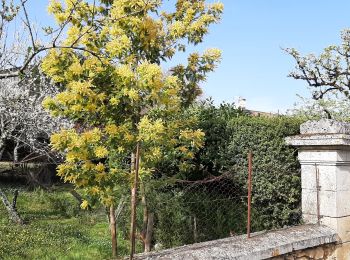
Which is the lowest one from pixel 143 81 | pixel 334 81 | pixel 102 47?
pixel 143 81

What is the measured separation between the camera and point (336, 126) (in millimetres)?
5039

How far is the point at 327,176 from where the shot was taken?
5.11 metres

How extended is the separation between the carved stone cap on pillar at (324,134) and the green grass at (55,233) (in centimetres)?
342

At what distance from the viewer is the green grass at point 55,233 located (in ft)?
23.2

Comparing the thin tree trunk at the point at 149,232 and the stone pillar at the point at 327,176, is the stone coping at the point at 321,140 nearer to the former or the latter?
the stone pillar at the point at 327,176

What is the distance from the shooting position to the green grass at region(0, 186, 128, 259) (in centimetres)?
708

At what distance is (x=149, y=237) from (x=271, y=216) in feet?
5.92

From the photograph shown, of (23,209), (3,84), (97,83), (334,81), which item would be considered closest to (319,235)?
(97,83)

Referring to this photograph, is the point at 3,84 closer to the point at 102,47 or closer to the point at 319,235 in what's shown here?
the point at 102,47

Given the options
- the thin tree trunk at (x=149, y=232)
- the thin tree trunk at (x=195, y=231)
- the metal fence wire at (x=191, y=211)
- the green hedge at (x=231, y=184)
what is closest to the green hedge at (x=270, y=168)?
the green hedge at (x=231, y=184)

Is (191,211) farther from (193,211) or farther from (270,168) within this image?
(270,168)

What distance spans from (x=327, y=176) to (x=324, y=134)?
50 cm

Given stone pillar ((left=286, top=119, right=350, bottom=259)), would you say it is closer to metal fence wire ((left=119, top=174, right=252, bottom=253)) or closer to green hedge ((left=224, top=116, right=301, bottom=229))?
green hedge ((left=224, top=116, right=301, bottom=229))

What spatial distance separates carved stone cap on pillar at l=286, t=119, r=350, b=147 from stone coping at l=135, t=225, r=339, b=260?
99cm
